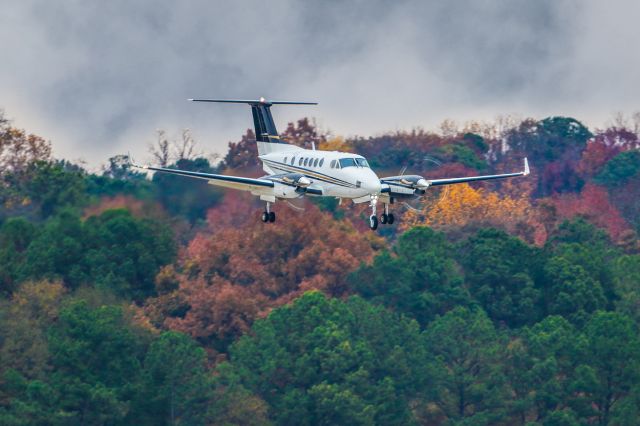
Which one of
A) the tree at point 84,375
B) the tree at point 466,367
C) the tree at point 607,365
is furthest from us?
the tree at point 607,365

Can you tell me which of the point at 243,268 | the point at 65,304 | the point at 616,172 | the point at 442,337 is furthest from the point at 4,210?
the point at 616,172

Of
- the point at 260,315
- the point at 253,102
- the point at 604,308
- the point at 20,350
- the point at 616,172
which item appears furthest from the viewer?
the point at 616,172

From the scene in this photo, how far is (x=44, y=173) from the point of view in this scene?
412 feet

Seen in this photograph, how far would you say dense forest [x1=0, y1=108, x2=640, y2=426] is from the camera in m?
112

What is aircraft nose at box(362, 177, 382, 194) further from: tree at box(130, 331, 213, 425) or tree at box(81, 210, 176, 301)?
tree at box(81, 210, 176, 301)

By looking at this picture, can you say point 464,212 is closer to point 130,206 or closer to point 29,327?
point 29,327

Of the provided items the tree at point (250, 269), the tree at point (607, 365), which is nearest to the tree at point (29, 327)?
the tree at point (250, 269)

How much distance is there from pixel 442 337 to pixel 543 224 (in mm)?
31065

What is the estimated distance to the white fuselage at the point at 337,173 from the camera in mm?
63562

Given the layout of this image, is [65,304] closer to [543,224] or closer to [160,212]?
[160,212]

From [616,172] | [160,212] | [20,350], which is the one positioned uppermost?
[616,172]

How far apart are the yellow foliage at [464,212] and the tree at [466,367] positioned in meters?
23.1

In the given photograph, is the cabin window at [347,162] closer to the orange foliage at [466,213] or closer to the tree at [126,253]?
the tree at [126,253]

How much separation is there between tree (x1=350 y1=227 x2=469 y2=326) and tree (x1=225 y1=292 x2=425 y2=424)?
28.5 ft
